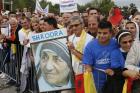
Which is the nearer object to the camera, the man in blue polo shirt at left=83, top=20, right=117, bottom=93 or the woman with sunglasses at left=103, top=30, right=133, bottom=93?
the woman with sunglasses at left=103, top=30, right=133, bottom=93

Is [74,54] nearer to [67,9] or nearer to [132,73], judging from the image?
[132,73]

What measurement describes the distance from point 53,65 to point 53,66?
0.02m

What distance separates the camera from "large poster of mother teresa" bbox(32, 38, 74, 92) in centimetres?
689

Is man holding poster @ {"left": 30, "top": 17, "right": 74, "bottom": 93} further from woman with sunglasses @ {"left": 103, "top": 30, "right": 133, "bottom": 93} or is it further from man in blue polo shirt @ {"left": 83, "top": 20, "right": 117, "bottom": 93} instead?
woman with sunglasses @ {"left": 103, "top": 30, "right": 133, "bottom": 93}

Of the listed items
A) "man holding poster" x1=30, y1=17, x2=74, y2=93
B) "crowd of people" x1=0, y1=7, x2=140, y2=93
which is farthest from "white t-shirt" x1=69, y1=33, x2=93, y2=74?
"man holding poster" x1=30, y1=17, x2=74, y2=93

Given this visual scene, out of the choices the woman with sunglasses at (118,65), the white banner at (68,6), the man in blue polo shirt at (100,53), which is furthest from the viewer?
the white banner at (68,6)

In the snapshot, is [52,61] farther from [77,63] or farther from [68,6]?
[68,6]

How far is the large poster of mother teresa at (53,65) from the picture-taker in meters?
6.89

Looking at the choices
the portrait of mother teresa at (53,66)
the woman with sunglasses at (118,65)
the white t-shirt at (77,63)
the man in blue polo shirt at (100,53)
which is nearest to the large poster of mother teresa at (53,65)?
the portrait of mother teresa at (53,66)

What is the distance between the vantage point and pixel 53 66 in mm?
7004

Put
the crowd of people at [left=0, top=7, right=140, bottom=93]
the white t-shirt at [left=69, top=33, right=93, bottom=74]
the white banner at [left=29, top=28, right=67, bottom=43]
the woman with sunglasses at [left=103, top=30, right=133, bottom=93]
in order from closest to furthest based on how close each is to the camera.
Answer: the crowd of people at [left=0, top=7, right=140, bottom=93] < the woman with sunglasses at [left=103, top=30, right=133, bottom=93] < the white t-shirt at [left=69, top=33, right=93, bottom=74] < the white banner at [left=29, top=28, right=67, bottom=43]

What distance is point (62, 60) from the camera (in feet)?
22.7

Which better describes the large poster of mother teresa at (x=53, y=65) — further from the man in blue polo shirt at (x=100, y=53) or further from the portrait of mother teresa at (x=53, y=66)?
the man in blue polo shirt at (x=100, y=53)

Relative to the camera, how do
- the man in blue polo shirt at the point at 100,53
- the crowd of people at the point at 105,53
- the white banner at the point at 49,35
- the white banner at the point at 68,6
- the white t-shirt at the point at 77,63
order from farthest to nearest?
1. the white banner at the point at 68,6
2. the white banner at the point at 49,35
3. the white t-shirt at the point at 77,63
4. the man in blue polo shirt at the point at 100,53
5. the crowd of people at the point at 105,53
